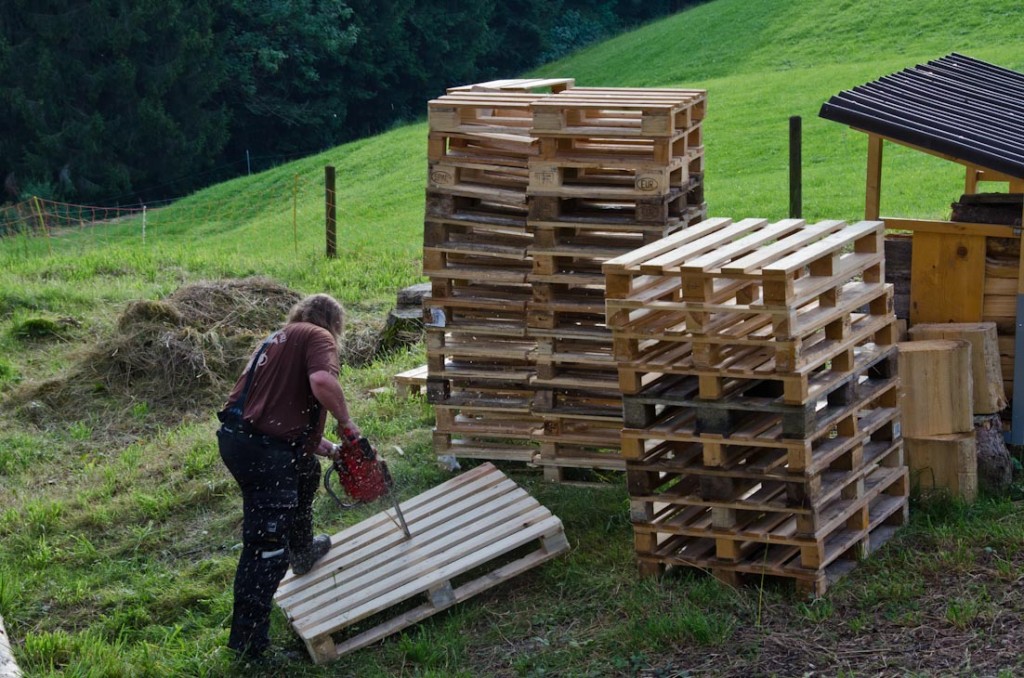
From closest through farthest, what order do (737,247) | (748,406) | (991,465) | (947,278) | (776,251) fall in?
(748,406) < (776,251) < (737,247) < (991,465) < (947,278)

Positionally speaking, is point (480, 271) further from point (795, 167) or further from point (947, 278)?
point (795, 167)

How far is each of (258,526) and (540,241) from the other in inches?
105

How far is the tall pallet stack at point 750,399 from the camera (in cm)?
608

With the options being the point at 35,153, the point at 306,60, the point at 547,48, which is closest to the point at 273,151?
the point at 306,60

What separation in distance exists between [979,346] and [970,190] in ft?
8.67

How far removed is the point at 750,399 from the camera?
616 cm

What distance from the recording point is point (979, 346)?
7691mm

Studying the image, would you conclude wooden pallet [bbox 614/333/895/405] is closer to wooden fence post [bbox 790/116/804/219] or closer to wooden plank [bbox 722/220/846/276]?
wooden plank [bbox 722/220/846/276]

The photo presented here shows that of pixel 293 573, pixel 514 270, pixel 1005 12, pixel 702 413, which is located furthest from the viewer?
pixel 1005 12

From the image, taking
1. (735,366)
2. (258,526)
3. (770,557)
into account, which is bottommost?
(770,557)

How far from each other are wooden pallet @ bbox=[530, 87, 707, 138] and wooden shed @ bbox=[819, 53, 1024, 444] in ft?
3.09

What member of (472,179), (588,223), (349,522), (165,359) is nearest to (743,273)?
(588,223)

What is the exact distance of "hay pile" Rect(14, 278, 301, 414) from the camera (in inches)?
456

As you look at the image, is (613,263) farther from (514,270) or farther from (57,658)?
(57,658)
